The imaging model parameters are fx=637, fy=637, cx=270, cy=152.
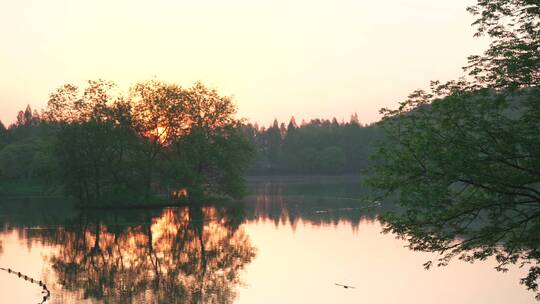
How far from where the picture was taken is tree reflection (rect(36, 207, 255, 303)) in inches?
1366

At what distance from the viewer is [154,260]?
45938mm

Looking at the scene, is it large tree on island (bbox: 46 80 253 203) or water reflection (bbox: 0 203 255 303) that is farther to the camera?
large tree on island (bbox: 46 80 253 203)

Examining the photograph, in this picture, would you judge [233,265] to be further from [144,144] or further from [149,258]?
[144,144]

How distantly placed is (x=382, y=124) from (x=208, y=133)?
8299 centimetres

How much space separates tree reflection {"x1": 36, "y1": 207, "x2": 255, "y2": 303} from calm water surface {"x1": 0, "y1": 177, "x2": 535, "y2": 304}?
0.08m

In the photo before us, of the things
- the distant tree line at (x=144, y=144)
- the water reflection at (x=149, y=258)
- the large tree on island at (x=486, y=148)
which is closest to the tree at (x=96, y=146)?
the distant tree line at (x=144, y=144)

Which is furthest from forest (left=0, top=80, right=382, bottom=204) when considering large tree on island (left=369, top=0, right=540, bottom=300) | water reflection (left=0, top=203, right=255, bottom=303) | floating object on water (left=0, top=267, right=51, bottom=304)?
large tree on island (left=369, top=0, right=540, bottom=300)

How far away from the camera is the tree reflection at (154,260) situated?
1366 inches

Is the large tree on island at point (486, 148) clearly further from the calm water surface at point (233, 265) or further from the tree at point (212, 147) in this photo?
the tree at point (212, 147)

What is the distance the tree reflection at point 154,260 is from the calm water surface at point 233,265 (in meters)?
0.08

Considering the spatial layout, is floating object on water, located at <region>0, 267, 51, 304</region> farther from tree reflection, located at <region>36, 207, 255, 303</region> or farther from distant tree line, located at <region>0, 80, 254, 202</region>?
distant tree line, located at <region>0, 80, 254, 202</region>

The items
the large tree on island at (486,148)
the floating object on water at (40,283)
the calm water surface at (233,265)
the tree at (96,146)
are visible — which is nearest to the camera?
the large tree on island at (486,148)

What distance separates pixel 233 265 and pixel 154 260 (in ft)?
20.1

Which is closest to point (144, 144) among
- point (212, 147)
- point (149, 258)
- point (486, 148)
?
point (212, 147)
